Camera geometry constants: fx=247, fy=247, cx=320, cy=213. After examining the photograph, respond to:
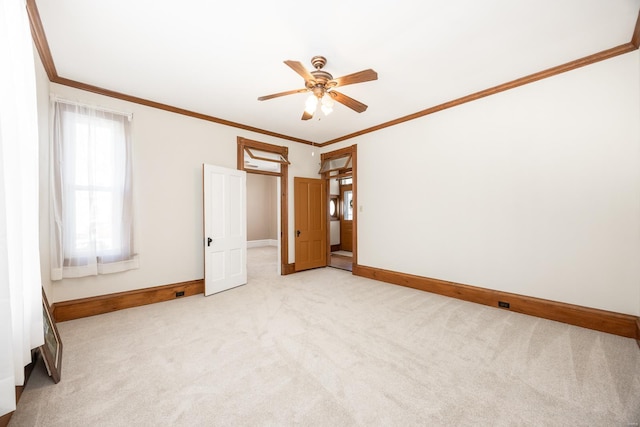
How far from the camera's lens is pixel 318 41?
2.38m

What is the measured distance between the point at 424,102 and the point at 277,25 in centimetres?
251

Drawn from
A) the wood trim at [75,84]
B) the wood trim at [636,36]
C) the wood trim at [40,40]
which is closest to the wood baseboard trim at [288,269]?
the wood trim at [75,84]

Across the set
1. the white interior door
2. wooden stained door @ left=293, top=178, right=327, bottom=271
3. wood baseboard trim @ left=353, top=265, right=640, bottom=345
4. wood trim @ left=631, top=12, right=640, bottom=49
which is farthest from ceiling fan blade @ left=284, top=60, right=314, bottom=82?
wood baseboard trim @ left=353, top=265, right=640, bottom=345

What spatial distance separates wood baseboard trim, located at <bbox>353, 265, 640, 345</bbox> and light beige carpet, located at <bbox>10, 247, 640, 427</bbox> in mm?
125

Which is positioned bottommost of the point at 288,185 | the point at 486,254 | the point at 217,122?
the point at 486,254

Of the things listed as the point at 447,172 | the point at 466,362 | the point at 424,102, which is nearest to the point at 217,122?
the point at 424,102

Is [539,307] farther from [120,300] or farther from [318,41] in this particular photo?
[120,300]

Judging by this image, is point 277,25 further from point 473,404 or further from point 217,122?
point 473,404

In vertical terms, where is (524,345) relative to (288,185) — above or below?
below

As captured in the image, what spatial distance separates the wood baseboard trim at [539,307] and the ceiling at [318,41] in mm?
2747

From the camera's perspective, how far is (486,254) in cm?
342

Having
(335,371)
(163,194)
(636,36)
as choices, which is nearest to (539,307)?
(335,371)

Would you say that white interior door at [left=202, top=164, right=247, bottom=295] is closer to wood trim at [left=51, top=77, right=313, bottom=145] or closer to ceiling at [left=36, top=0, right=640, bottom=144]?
wood trim at [left=51, top=77, right=313, bottom=145]

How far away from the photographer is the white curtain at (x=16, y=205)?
1249 millimetres
